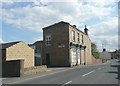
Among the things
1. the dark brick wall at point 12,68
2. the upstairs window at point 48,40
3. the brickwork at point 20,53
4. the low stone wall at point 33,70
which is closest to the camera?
the dark brick wall at point 12,68

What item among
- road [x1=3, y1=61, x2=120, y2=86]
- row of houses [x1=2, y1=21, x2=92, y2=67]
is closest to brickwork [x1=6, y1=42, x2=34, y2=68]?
row of houses [x1=2, y1=21, x2=92, y2=67]

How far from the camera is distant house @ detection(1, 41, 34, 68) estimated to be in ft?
114

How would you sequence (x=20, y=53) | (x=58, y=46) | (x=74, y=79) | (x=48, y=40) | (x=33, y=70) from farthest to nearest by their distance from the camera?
(x=48, y=40) < (x=58, y=46) < (x=20, y=53) < (x=33, y=70) < (x=74, y=79)

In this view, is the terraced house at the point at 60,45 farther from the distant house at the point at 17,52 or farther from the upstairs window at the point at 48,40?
the distant house at the point at 17,52

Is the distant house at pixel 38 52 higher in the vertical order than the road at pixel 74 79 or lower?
higher

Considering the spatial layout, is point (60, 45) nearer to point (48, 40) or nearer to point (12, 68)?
point (48, 40)

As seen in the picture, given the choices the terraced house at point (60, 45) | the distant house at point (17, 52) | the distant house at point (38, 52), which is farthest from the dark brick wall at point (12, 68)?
the distant house at point (38, 52)

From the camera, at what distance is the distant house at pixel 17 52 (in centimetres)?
3478

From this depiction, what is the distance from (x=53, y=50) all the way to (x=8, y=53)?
1835cm

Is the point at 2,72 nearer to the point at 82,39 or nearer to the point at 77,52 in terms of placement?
the point at 77,52

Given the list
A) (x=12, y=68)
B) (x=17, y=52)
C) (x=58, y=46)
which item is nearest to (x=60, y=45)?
(x=58, y=46)

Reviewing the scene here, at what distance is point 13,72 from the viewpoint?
87.6ft

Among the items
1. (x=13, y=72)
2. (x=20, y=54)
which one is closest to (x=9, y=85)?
(x=13, y=72)

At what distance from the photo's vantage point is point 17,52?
37.0 m
